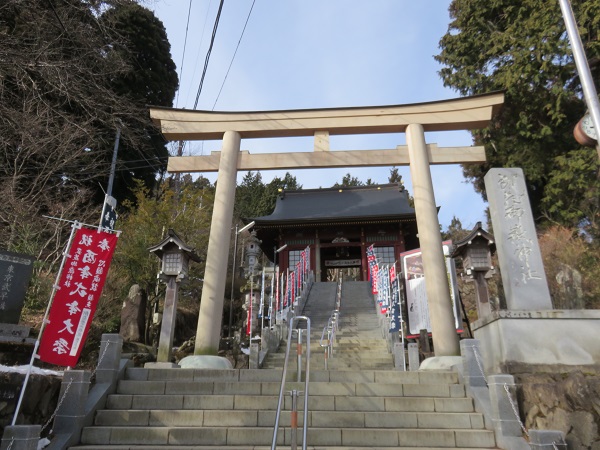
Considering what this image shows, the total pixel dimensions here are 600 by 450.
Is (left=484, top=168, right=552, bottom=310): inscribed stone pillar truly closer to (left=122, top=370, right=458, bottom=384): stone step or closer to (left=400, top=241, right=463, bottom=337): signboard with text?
(left=122, top=370, right=458, bottom=384): stone step

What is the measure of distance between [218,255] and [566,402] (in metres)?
5.64

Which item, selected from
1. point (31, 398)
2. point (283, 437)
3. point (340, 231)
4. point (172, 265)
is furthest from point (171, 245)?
point (340, 231)

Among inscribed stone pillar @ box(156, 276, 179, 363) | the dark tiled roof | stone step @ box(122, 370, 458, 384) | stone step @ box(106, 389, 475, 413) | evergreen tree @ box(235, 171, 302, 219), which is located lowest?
stone step @ box(106, 389, 475, 413)

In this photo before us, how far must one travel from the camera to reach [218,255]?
767 centimetres

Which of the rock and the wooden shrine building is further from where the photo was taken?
the wooden shrine building

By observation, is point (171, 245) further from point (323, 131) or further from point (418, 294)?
point (418, 294)

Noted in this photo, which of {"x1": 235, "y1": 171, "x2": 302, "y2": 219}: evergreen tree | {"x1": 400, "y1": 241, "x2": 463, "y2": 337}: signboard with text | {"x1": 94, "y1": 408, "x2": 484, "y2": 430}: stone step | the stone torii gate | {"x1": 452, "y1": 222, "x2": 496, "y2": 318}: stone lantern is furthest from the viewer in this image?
{"x1": 235, "y1": 171, "x2": 302, "y2": 219}: evergreen tree

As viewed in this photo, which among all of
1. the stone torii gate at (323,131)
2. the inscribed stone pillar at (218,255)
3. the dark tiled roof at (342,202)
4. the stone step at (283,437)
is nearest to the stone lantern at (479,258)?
the stone torii gate at (323,131)

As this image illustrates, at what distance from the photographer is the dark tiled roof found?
2343cm

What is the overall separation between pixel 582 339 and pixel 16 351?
284 inches

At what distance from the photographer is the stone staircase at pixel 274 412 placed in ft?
14.8

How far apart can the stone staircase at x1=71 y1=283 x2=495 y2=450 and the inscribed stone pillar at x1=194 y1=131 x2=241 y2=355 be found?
131cm

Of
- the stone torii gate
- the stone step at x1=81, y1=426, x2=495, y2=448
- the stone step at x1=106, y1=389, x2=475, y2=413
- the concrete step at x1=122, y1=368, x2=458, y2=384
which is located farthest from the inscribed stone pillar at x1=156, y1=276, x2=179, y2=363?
the stone step at x1=81, y1=426, x2=495, y2=448

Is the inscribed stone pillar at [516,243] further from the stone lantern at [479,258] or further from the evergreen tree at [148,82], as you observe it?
the evergreen tree at [148,82]
